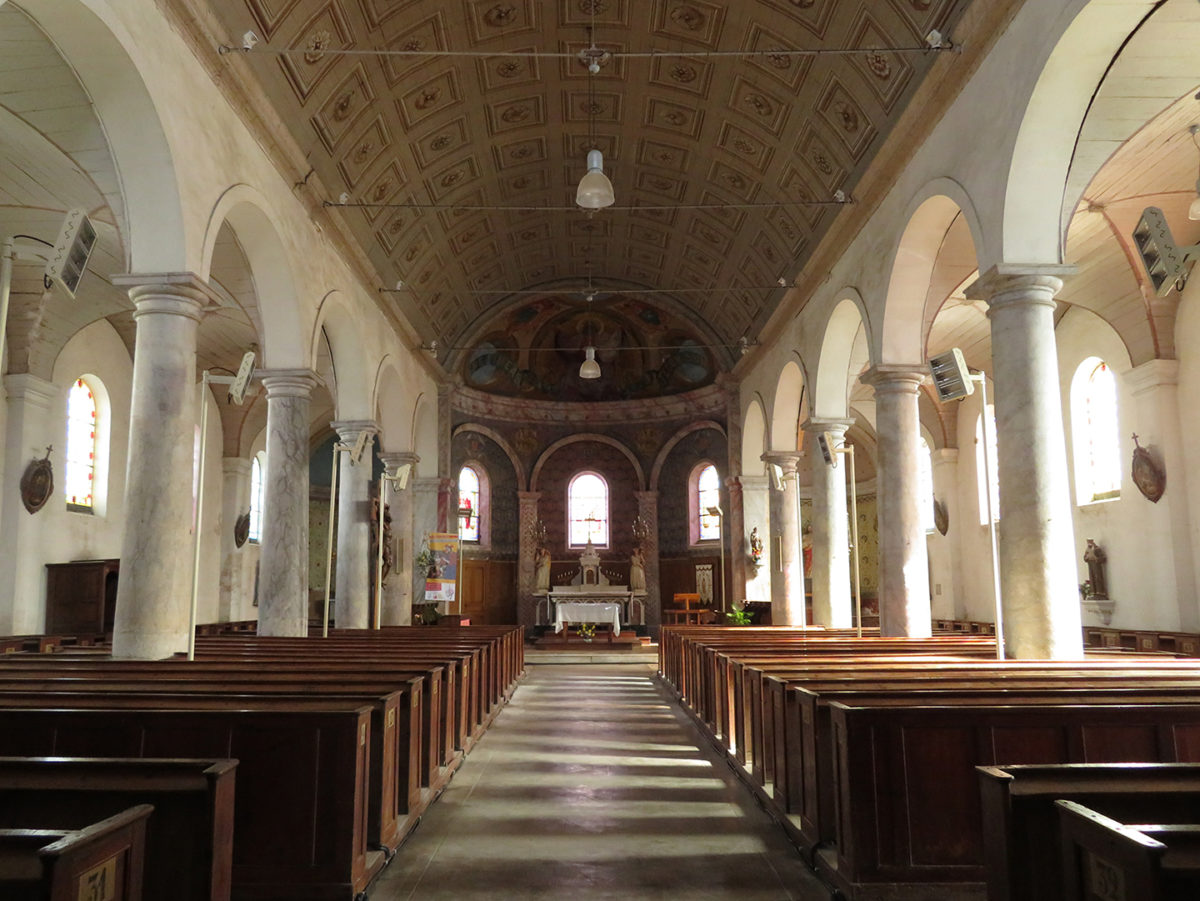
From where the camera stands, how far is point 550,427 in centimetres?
2752

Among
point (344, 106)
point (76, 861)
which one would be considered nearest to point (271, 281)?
point (344, 106)

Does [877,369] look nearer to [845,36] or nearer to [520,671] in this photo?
[845,36]

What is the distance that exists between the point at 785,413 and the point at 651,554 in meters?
8.50

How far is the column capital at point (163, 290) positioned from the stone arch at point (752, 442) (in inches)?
602

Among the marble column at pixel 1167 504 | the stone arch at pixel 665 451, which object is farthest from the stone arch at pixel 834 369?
the stone arch at pixel 665 451

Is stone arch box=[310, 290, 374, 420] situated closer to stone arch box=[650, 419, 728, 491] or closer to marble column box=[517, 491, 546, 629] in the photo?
marble column box=[517, 491, 546, 629]

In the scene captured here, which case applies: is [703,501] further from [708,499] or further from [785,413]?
[785,413]

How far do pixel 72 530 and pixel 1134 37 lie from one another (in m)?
16.9

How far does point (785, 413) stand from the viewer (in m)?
19.3

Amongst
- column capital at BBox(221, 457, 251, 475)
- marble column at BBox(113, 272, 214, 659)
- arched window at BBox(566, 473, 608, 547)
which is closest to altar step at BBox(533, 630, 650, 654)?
arched window at BBox(566, 473, 608, 547)

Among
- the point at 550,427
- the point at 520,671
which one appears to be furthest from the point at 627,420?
the point at 520,671

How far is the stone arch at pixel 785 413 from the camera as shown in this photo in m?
18.9

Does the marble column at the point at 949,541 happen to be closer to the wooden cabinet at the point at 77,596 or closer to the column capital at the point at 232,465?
the column capital at the point at 232,465

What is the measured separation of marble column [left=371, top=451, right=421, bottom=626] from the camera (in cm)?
1945
